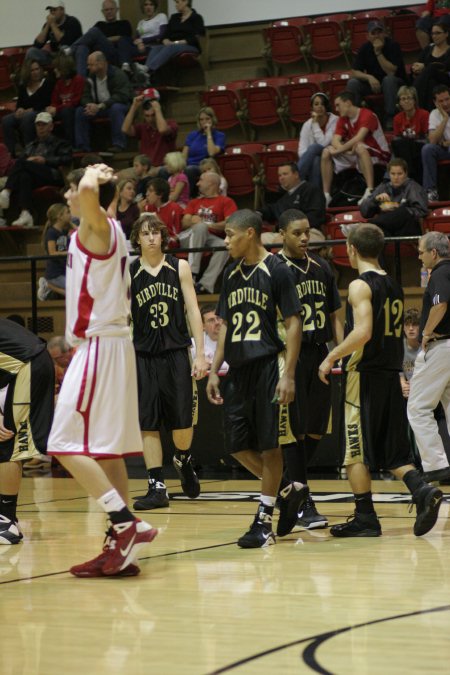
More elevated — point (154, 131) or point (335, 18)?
point (335, 18)

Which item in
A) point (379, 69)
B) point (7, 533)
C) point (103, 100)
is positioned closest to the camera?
point (7, 533)

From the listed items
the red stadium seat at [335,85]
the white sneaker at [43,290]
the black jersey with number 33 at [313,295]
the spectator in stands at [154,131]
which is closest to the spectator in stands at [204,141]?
the spectator in stands at [154,131]

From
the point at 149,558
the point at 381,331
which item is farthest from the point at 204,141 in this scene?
the point at 149,558

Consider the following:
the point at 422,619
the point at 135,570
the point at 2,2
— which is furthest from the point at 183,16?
the point at 422,619

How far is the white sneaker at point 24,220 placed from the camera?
15.3 meters

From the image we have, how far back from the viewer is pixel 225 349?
6145 millimetres

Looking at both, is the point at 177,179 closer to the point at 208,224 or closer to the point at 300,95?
the point at 208,224

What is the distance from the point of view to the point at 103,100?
16.4m

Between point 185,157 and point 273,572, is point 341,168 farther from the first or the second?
point 273,572

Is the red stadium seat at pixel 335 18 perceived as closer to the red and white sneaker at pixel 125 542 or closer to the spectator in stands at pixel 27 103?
the spectator in stands at pixel 27 103

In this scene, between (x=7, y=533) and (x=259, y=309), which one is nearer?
(x=259, y=309)

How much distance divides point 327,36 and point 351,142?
139 inches

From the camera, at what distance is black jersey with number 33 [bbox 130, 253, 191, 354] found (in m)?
8.09

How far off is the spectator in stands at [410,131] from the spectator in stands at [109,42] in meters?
5.07
